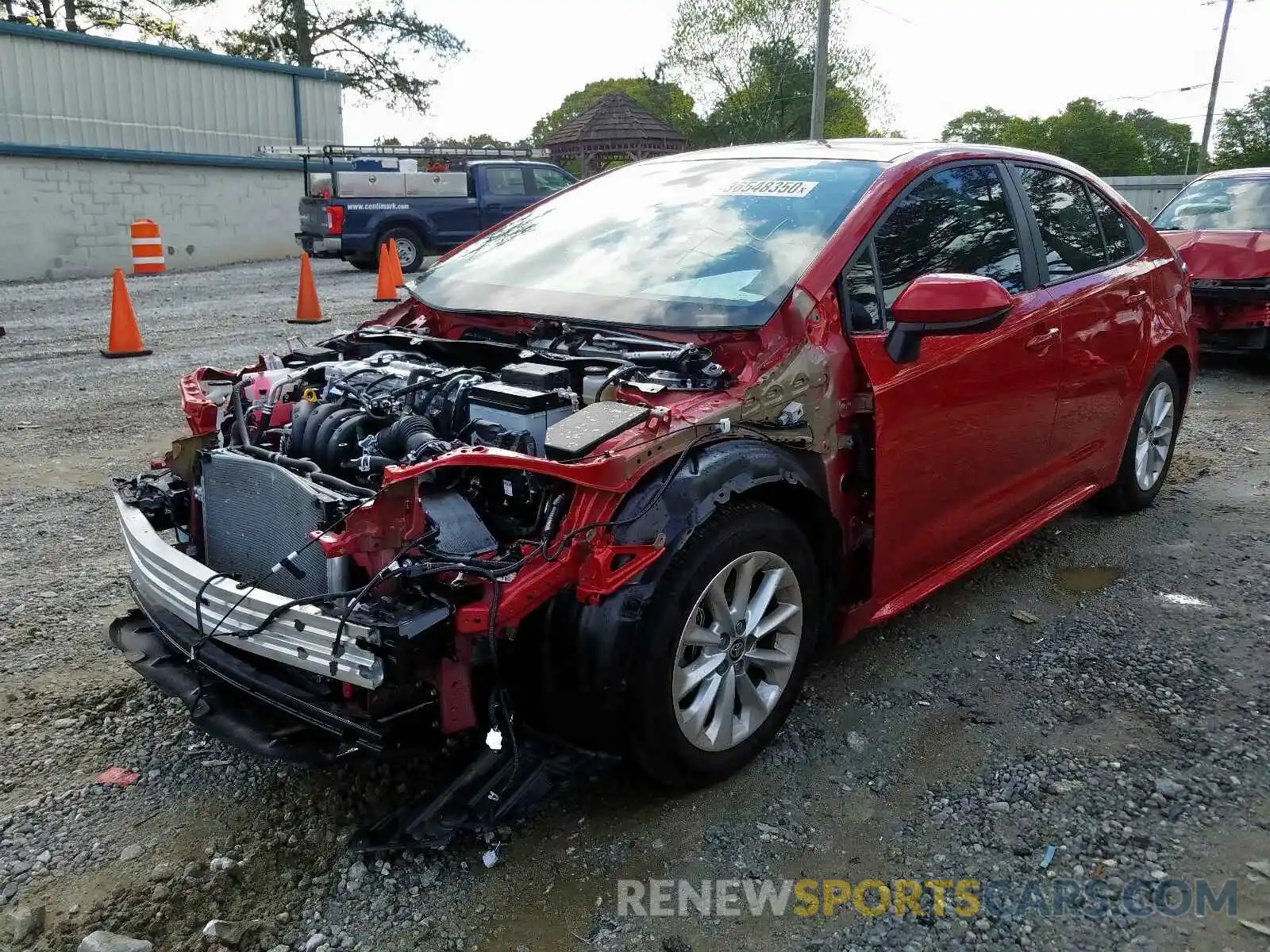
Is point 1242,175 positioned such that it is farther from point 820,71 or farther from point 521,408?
point 820,71

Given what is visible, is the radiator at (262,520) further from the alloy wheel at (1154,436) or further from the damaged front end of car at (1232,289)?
the damaged front end of car at (1232,289)

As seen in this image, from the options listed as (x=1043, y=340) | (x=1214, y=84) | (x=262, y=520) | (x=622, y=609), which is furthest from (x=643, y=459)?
(x=1214, y=84)

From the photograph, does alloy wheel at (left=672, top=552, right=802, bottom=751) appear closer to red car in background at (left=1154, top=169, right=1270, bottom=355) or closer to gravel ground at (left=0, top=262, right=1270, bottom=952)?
gravel ground at (left=0, top=262, right=1270, bottom=952)

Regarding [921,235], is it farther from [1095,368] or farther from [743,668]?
[743,668]

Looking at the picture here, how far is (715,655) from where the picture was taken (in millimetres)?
2664

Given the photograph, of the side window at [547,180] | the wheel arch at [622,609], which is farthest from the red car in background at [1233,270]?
the side window at [547,180]

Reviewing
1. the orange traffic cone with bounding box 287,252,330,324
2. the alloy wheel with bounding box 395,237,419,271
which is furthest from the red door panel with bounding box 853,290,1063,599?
the alloy wheel with bounding box 395,237,419,271

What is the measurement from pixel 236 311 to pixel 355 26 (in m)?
22.0

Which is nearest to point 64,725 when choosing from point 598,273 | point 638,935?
point 638,935

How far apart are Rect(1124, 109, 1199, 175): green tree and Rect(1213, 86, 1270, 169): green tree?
610 cm

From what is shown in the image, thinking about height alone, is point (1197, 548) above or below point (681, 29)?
below

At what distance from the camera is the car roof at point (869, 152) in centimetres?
352

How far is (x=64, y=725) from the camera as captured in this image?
3.11 m

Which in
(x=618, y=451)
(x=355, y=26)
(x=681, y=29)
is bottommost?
(x=618, y=451)
